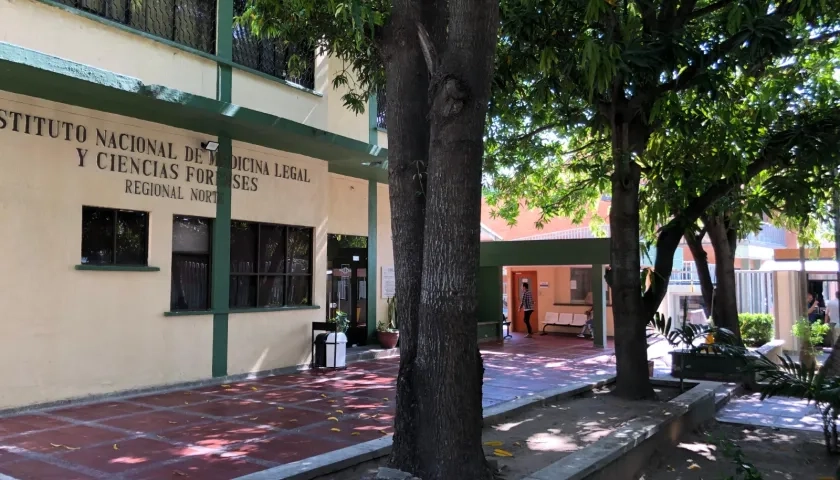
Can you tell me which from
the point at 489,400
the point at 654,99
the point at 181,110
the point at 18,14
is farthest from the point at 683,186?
the point at 18,14

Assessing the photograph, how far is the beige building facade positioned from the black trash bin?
1.01 ft

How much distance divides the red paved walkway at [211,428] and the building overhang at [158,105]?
3.97 meters

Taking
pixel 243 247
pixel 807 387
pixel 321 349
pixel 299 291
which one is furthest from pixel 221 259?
pixel 807 387

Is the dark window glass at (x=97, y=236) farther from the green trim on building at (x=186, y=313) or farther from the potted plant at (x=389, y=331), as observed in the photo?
the potted plant at (x=389, y=331)

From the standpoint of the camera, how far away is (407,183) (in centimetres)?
510

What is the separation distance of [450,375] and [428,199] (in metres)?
1.25

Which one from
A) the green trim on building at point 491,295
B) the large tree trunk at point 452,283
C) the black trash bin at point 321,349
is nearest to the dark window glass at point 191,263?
the black trash bin at point 321,349

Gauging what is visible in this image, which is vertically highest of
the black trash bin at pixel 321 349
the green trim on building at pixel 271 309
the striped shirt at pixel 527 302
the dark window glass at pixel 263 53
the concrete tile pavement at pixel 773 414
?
the dark window glass at pixel 263 53

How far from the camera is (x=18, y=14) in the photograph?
7.83 metres

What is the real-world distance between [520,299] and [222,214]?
533 inches

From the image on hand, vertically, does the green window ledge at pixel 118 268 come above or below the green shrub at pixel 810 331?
above

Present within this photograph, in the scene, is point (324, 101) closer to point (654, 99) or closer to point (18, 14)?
point (18, 14)

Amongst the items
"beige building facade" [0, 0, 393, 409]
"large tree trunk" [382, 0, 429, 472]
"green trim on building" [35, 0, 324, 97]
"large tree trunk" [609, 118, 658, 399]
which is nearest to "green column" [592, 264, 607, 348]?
"beige building facade" [0, 0, 393, 409]

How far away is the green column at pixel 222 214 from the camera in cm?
1048
